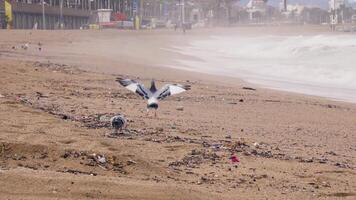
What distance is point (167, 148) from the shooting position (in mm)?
6871

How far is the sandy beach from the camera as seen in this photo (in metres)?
5.04

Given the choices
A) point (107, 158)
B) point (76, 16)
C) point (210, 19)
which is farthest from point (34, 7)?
point (210, 19)

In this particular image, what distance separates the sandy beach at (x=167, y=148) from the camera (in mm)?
5043

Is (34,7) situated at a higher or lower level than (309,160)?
higher

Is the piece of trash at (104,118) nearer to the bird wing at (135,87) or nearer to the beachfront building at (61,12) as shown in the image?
the bird wing at (135,87)

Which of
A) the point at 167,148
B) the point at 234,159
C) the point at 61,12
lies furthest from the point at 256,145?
the point at 61,12

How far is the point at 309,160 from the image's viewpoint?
6984mm

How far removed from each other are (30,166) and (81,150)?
81cm

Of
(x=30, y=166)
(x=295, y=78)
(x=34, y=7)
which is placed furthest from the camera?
(x=34, y=7)

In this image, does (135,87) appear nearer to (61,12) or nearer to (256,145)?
(256,145)

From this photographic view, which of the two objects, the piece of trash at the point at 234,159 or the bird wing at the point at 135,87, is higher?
the bird wing at the point at 135,87

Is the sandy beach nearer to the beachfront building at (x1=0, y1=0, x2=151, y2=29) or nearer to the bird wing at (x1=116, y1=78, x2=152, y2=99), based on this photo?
the bird wing at (x1=116, y1=78, x2=152, y2=99)

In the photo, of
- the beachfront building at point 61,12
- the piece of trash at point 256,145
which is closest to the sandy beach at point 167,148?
the piece of trash at point 256,145

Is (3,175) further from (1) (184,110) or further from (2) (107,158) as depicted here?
(1) (184,110)
